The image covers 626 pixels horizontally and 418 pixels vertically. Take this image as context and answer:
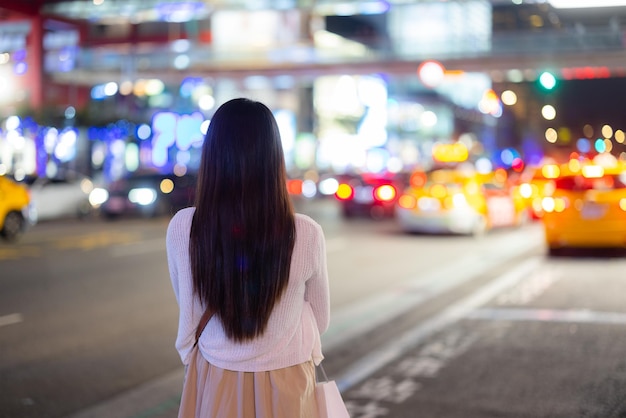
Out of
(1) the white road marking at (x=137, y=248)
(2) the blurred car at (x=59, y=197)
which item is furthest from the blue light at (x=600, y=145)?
(1) the white road marking at (x=137, y=248)

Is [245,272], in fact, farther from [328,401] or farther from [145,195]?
[145,195]

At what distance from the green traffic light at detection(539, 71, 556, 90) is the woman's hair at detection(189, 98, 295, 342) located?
64.8 ft

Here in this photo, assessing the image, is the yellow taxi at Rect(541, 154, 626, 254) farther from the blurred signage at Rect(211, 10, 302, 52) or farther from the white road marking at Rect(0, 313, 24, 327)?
the blurred signage at Rect(211, 10, 302, 52)

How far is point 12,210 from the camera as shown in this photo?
18938 millimetres

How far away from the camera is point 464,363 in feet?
24.8

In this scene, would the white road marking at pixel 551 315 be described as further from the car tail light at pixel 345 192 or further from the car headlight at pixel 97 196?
the car headlight at pixel 97 196

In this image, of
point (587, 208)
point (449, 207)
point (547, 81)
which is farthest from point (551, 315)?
point (547, 81)

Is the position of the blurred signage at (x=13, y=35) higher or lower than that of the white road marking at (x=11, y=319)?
higher

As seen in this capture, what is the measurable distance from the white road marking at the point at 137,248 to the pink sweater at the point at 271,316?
1345cm

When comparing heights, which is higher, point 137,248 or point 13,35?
point 13,35

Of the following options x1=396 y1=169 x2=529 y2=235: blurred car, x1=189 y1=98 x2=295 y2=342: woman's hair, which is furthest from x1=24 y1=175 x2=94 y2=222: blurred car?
x1=189 y1=98 x2=295 y2=342: woman's hair

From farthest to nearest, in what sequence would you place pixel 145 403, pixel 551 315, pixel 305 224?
1. pixel 551 315
2. pixel 145 403
3. pixel 305 224

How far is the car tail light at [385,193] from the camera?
28.2m

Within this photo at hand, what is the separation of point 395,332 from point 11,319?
4.07m
